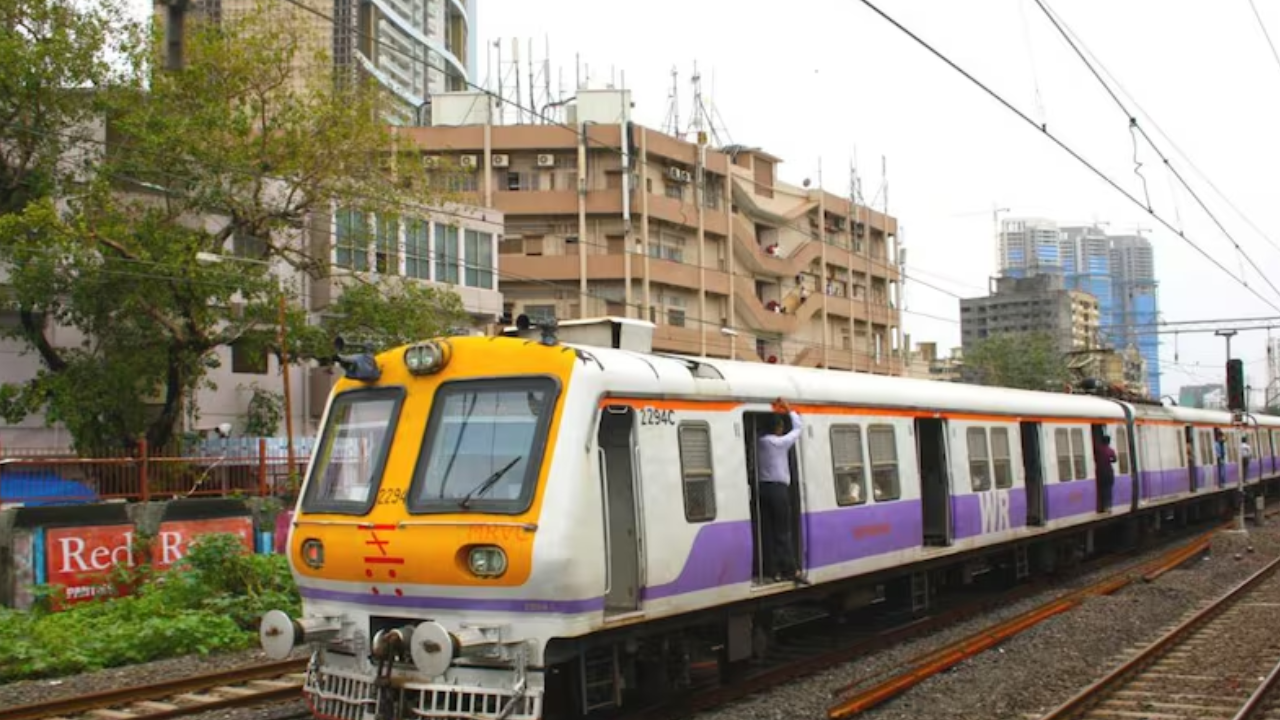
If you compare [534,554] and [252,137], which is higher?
[252,137]

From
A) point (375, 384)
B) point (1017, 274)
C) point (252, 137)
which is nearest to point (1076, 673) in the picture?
point (375, 384)

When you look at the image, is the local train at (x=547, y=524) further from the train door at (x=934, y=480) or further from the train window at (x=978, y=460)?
the train window at (x=978, y=460)

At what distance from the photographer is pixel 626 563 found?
842 cm

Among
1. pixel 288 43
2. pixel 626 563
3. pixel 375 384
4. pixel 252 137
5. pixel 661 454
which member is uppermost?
pixel 288 43

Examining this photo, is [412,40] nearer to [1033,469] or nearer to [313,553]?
[1033,469]

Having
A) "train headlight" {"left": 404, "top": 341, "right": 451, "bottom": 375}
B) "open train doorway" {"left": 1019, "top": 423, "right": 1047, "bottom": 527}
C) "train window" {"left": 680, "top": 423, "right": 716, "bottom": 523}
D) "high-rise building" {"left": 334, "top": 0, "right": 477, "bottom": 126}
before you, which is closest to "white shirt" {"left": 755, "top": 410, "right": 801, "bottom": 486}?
"train window" {"left": 680, "top": 423, "right": 716, "bottom": 523}

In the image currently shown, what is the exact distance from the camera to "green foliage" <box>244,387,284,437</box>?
33031 mm

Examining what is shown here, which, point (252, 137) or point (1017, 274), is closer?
point (252, 137)

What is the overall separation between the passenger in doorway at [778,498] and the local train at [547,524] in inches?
4.7

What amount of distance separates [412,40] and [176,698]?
85.3 metres

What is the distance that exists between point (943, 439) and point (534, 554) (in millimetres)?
6974

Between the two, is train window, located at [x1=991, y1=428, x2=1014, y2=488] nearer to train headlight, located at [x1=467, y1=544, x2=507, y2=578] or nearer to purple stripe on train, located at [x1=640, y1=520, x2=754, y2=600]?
purple stripe on train, located at [x1=640, y1=520, x2=754, y2=600]

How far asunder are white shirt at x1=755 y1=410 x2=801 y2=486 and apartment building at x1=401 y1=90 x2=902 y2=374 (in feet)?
123

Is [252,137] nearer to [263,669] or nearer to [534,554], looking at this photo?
[263,669]
